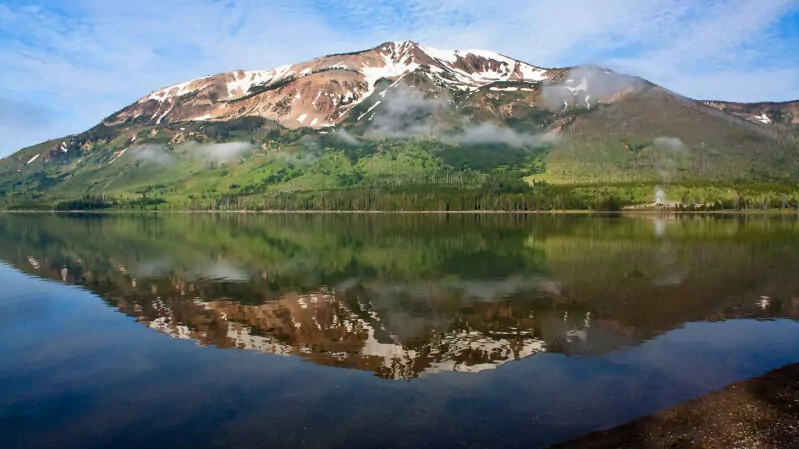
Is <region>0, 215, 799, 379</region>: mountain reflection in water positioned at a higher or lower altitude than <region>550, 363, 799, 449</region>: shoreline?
lower

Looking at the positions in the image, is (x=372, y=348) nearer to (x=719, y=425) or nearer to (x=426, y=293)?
(x=719, y=425)

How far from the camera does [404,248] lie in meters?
79.8

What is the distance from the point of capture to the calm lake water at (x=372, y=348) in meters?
19.0

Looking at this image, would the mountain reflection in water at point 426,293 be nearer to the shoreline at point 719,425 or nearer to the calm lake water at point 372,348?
the calm lake water at point 372,348

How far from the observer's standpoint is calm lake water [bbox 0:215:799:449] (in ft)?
62.5

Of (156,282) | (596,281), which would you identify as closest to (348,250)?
(156,282)

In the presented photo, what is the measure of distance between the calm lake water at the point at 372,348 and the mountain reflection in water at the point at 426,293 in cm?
25

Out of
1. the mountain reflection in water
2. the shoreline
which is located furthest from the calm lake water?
the shoreline

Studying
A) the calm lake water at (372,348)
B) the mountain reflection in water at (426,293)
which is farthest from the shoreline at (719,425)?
the mountain reflection in water at (426,293)

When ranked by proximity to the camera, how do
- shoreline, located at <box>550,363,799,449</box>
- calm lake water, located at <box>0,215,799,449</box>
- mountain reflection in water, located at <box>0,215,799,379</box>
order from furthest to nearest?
mountain reflection in water, located at <box>0,215,799,379</box> < calm lake water, located at <box>0,215,799,449</box> < shoreline, located at <box>550,363,799,449</box>

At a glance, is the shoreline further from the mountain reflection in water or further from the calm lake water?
the mountain reflection in water

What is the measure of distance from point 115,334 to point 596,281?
39.1 m

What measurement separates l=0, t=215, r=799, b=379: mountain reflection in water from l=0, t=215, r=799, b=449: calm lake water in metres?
0.25

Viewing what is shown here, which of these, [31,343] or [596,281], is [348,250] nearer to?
[596,281]
